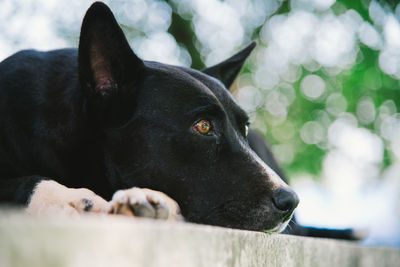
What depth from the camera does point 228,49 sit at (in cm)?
1057

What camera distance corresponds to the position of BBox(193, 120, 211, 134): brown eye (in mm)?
2555

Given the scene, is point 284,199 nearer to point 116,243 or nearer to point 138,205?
point 138,205

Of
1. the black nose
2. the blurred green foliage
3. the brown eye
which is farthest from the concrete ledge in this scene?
the blurred green foliage

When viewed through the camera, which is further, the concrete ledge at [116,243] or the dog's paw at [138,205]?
the dog's paw at [138,205]

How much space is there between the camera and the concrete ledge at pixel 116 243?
75 cm

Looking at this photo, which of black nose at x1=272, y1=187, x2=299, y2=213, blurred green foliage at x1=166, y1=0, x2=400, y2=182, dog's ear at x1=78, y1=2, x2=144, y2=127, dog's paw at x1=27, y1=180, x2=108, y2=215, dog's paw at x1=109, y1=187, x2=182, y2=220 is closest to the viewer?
dog's paw at x1=109, y1=187, x2=182, y2=220

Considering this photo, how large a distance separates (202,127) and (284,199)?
66 centimetres

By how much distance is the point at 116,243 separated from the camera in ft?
2.92

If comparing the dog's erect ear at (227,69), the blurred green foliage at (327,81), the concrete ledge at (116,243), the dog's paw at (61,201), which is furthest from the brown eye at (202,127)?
the blurred green foliage at (327,81)

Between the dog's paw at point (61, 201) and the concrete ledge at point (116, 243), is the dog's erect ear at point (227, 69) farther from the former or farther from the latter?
the concrete ledge at point (116, 243)

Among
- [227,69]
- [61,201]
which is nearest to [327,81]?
[227,69]

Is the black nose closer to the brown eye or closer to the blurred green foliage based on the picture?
the brown eye

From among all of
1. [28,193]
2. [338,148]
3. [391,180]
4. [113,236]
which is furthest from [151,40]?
[113,236]

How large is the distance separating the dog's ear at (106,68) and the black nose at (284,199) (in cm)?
109
